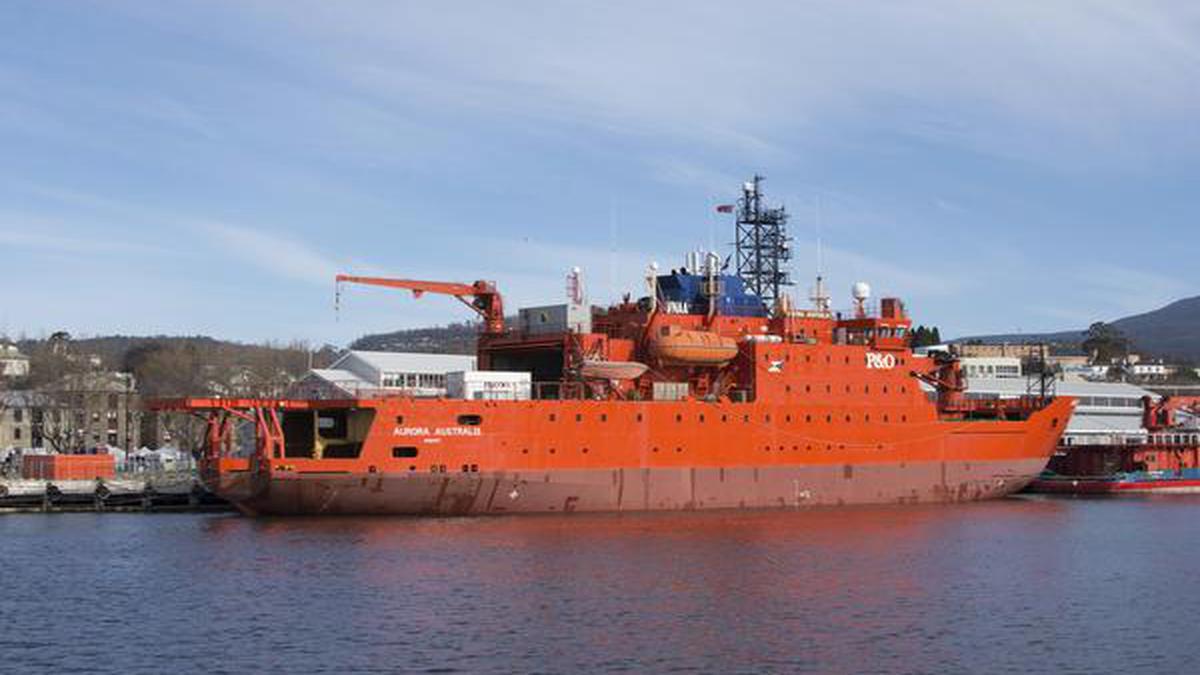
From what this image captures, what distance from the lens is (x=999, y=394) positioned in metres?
71.2

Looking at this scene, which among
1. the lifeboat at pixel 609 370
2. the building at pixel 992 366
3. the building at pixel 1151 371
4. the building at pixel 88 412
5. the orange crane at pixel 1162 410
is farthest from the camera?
the building at pixel 1151 371

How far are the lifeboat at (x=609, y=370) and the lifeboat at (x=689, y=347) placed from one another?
1.13m

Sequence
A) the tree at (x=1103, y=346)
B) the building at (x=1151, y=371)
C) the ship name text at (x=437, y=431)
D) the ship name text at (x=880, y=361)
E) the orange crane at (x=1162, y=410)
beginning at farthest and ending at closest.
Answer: the tree at (x=1103, y=346) → the building at (x=1151, y=371) → the orange crane at (x=1162, y=410) → the ship name text at (x=880, y=361) → the ship name text at (x=437, y=431)

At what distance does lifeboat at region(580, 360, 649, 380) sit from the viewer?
4075 centimetres

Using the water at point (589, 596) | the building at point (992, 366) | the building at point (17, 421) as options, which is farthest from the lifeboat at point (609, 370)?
the building at point (992, 366)

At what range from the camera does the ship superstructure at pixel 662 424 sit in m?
37.4

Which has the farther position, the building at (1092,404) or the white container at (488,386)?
the building at (1092,404)

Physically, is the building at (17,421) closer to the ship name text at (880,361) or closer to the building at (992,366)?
the ship name text at (880,361)

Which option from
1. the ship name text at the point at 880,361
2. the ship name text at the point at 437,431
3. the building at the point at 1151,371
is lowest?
the ship name text at the point at 437,431

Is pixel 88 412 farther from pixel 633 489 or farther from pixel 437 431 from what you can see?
pixel 633 489

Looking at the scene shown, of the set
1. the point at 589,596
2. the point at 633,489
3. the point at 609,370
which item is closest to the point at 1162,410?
the point at 633,489

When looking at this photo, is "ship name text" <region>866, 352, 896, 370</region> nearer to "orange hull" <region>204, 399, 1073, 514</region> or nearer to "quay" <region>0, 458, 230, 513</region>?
"orange hull" <region>204, 399, 1073, 514</region>

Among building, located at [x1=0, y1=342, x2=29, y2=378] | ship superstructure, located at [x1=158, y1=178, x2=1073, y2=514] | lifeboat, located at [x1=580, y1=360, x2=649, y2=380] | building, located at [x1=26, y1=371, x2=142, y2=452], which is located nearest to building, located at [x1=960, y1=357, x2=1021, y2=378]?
ship superstructure, located at [x1=158, y1=178, x2=1073, y2=514]

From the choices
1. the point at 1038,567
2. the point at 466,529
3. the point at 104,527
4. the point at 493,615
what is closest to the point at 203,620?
the point at 493,615
